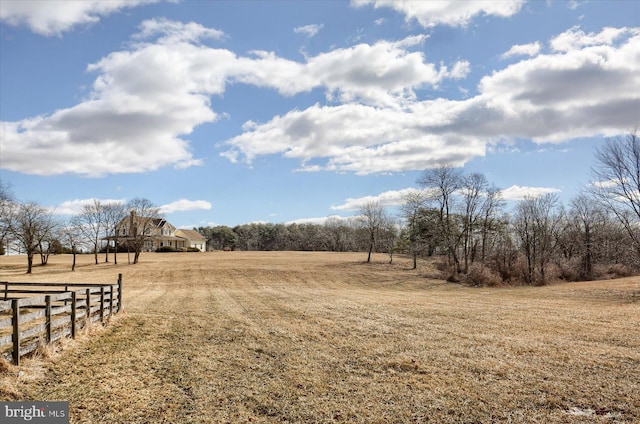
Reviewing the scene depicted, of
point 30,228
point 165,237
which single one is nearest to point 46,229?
point 30,228

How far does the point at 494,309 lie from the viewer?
767 inches

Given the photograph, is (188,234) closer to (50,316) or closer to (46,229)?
(46,229)

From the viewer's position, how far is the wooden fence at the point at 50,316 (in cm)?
804

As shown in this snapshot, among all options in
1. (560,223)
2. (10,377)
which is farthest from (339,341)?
(560,223)

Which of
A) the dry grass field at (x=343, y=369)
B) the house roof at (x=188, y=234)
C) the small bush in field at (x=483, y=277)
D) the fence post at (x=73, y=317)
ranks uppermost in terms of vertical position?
the house roof at (x=188, y=234)

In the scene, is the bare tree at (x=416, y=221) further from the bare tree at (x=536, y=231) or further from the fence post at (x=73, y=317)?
the fence post at (x=73, y=317)

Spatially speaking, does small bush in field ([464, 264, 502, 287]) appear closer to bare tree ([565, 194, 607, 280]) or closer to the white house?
bare tree ([565, 194, 607, 280])

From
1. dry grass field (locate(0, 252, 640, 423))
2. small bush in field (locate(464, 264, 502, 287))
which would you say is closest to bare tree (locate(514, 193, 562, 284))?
small bush in field (locate(464, 264, 502, 287))

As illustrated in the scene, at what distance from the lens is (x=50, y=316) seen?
31.9 ft

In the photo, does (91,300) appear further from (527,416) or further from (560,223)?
(560,223)

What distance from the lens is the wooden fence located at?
804 centimetres

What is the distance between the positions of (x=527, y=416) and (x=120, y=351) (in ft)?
29.4

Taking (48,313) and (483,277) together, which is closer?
(48,313)

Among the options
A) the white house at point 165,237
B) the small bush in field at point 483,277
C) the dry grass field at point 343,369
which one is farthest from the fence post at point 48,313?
the white house at point 165,237
